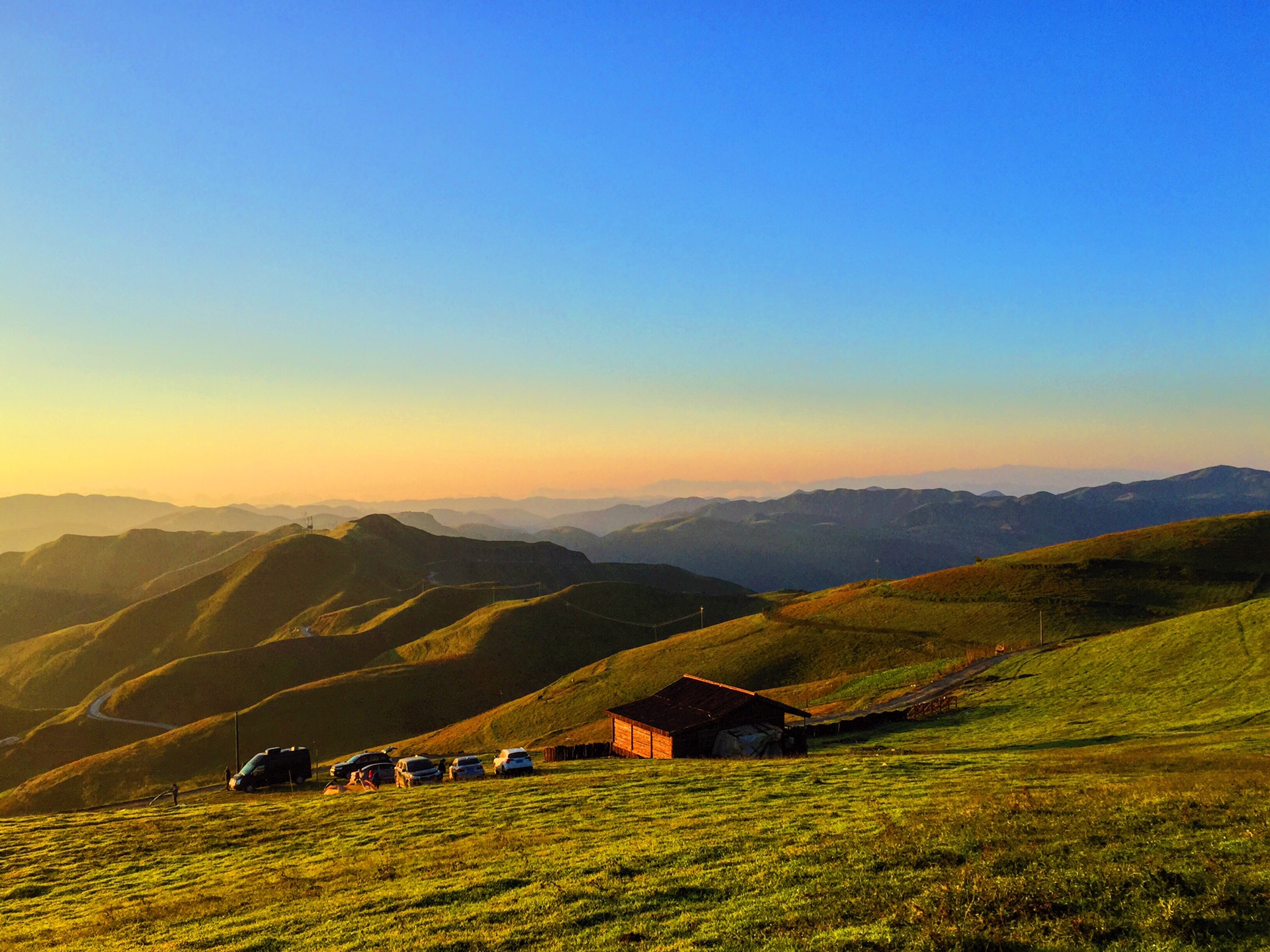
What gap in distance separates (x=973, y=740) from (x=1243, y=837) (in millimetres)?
28564

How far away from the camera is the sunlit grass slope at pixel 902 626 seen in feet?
274

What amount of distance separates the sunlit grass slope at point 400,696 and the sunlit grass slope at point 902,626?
22372 mm

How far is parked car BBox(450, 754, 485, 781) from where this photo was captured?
158ft

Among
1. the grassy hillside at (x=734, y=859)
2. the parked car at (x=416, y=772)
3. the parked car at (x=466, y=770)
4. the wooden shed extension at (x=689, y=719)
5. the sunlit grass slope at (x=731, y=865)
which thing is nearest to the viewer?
the sunlit grass slope at (x=731, y=865)

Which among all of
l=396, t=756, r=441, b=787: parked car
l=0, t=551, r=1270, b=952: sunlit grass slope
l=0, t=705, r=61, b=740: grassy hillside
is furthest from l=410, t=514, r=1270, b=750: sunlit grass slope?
l=0, t=705, r=61, b=740: grassy hillside

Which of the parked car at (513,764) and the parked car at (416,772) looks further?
the parked car at (416,772)

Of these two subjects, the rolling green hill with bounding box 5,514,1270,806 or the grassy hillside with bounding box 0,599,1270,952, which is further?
the rolling green hill with bounding box 5,514,1270,806

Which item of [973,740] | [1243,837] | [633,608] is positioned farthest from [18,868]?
[633,608]

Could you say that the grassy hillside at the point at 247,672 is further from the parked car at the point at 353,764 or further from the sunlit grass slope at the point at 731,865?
the sunlit grass slope at the point at 731,865

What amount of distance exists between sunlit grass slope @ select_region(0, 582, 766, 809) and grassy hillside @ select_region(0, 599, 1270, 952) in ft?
205

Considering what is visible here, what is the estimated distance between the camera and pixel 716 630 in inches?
4350

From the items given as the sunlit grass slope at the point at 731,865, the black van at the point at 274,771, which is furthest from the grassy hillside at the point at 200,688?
the sunlit grass slope at the point at 731,865

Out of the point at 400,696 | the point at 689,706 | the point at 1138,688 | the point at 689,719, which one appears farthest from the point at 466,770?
the point at 400,696

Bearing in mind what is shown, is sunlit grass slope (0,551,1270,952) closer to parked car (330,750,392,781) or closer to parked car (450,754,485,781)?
parked car (450,754,485,781)
